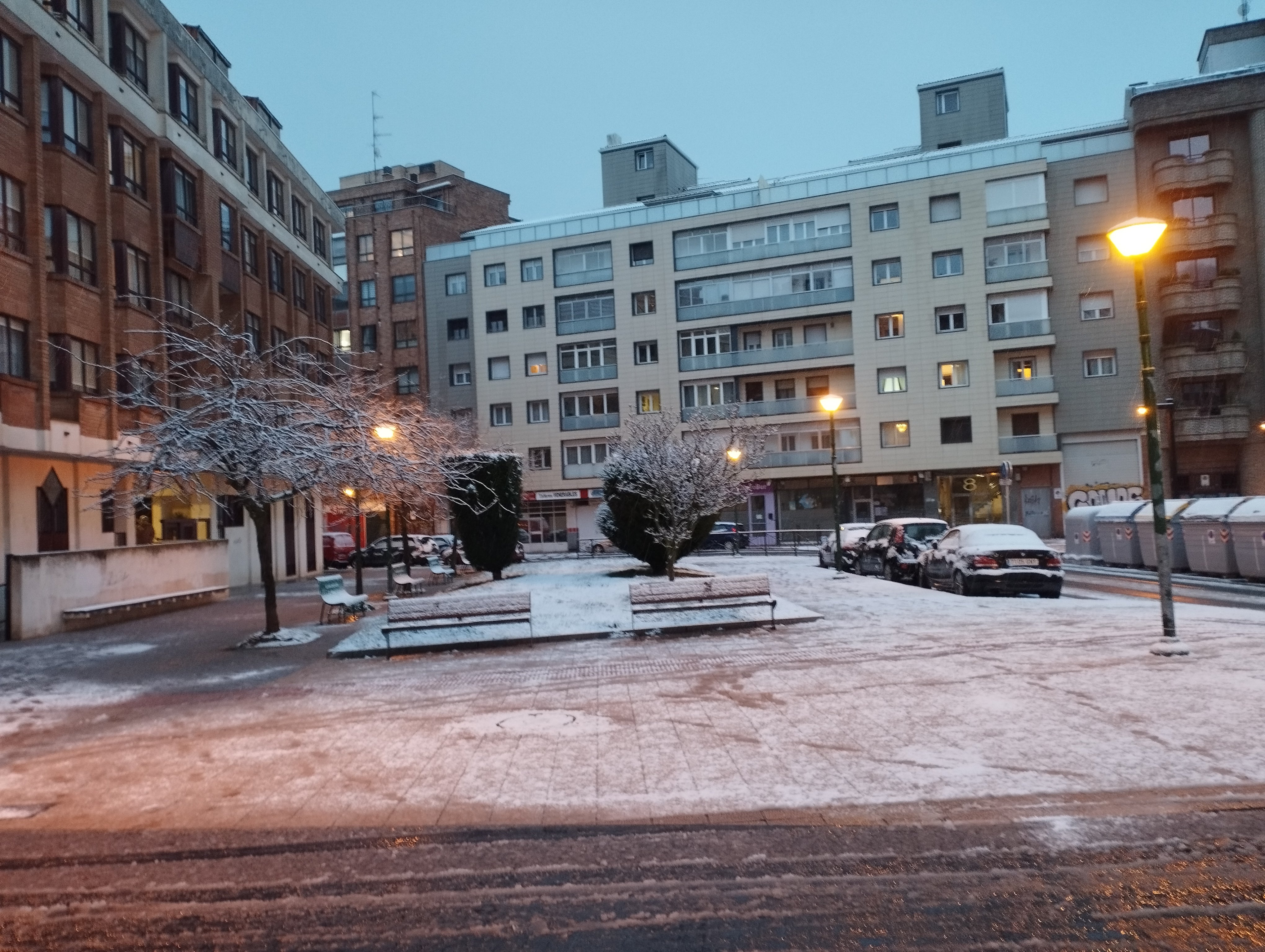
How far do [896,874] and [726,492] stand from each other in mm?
17812

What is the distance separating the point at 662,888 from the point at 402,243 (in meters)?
62.1

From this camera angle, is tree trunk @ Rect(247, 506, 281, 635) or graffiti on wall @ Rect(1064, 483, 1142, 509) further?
graffiti on wall @ Rect(1064, 483, 1142, 509)

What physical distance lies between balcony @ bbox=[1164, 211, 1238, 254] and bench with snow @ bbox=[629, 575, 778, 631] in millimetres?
38833

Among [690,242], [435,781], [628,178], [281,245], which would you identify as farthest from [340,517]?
[435,781]

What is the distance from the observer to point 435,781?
699 centimetres

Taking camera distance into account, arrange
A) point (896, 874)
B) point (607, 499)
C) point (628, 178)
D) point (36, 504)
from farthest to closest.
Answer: point (628, 178)
point (607, 499)
point (36, 504)
point (896, 874)

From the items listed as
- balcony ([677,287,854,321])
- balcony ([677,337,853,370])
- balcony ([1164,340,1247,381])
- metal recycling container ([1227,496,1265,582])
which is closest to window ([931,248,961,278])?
balcony ([677,287,854,321])

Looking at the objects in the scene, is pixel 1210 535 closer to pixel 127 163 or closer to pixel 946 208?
pixel 127 163

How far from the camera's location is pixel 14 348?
63.2 ft

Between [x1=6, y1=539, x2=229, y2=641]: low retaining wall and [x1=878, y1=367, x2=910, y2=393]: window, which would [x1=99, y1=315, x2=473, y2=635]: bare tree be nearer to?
[x1=6, y1=539, x2=229, y2=641]: low retaining wall

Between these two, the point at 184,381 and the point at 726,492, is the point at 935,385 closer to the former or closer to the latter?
the point at 726,492

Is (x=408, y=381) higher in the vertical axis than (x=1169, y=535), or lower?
higher

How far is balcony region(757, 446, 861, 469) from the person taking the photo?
51.4m

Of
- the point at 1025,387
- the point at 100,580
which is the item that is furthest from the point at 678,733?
the point at 1025,387
